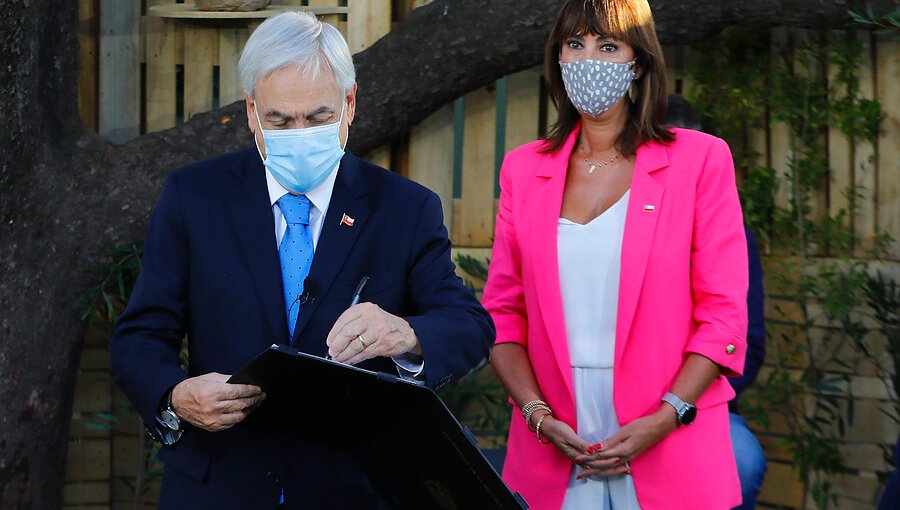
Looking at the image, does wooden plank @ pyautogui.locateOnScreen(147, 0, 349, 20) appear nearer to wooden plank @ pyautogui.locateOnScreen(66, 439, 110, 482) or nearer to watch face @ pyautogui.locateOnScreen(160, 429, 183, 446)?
wooden plank @ pyautogui.locateOnScreen(66, 439, 110, 482)

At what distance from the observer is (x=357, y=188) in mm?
2414

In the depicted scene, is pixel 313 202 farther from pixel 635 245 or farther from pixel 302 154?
pixel 635 245

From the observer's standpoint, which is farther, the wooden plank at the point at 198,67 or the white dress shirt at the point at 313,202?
the wooden plank at the point at 198,67

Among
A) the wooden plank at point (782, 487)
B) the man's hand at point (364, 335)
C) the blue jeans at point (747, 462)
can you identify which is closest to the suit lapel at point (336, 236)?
the man's hand at point (364, 335)

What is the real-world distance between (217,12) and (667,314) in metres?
2.80

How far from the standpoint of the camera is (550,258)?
9.68 ft

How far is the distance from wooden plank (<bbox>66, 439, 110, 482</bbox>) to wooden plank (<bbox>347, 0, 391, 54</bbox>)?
2018 millimetres

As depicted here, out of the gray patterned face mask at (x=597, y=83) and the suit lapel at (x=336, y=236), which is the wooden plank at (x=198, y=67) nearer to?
the gray patterned face mask at (x=597, y=83)

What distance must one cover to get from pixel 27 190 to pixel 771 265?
114 inches

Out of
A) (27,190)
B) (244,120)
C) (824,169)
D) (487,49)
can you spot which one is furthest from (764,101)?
(27,190)

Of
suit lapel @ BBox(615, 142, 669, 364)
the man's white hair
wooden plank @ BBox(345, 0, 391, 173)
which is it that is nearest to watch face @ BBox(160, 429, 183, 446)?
the man's white hair

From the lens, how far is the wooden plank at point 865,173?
4.78 meters

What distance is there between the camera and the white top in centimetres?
292

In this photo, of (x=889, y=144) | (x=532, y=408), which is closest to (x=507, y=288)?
(x=532, y=408)
